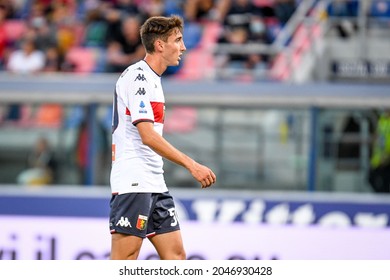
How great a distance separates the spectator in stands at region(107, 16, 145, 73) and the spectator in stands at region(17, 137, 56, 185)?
175 centimetres

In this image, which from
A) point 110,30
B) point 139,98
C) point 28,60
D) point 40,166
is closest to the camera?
point 139,98

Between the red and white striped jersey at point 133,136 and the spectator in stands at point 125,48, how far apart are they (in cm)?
800

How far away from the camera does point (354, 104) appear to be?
1237 cm

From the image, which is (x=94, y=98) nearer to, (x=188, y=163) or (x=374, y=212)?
(x=374, y=212)

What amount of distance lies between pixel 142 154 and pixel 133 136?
114mm

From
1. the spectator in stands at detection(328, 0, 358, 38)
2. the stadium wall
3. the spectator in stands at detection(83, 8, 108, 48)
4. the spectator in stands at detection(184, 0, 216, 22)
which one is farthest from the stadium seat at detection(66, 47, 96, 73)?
the stadium wall

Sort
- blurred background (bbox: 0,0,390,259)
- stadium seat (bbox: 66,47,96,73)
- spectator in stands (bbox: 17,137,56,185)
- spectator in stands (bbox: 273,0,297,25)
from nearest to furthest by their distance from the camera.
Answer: blurred background (bbox: 0,0,390,259)
spectator in stands (bbox: 17,137,56,185)
stadium seat (bbox: 66,47,96,73)
spectator in stands (bbox: 273,0,297,25)

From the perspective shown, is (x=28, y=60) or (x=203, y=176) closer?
(x=203, y=176)

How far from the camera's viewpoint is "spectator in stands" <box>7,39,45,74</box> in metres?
14.5

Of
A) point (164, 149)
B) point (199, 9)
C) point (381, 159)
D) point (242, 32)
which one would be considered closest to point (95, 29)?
point (199, 9)

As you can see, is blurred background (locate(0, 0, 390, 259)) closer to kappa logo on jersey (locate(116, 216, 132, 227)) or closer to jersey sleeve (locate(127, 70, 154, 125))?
kappa logo on jersey (locate(116, 216, 132, 227))

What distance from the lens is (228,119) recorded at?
12578 millimetres

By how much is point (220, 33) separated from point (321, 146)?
313 cm

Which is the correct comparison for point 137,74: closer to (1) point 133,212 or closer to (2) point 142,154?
(2) point 142,154
